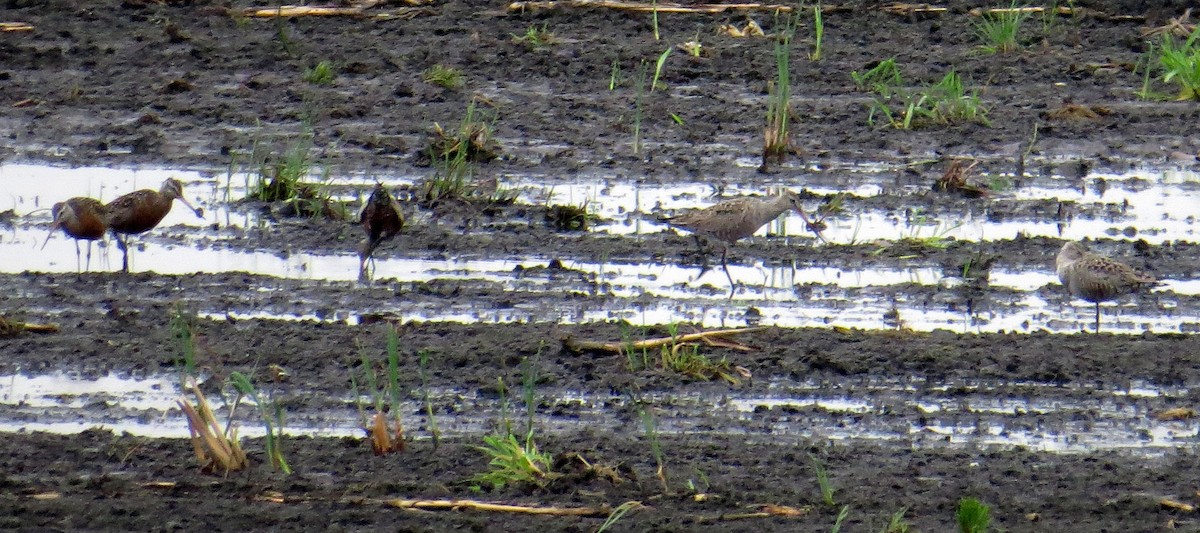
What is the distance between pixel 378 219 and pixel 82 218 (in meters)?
1.67

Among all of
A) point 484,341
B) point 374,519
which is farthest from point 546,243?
point 374,519

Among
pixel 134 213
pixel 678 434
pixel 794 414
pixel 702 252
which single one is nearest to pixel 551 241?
pixel 702 252

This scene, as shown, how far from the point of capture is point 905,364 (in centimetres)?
767

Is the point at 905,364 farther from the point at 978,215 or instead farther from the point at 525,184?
the point at 525,184

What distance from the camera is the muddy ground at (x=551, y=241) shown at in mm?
6039

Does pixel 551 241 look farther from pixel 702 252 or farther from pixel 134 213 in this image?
pixel 134 213

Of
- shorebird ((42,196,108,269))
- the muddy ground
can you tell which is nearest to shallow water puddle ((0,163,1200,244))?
the muddy ground

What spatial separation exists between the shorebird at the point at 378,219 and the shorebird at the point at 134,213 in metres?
1.27

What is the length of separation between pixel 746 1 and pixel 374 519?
32.4 ft

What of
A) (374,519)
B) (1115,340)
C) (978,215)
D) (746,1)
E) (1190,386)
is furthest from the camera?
(746,1)

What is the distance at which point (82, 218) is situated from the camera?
31.9 feet

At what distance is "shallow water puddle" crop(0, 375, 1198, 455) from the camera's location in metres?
6.92

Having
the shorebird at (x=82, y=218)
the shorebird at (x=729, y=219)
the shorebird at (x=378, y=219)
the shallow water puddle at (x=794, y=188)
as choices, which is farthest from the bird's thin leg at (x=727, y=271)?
the shorebird at (x=82, y=218)

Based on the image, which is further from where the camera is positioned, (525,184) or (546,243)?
(525,184)
